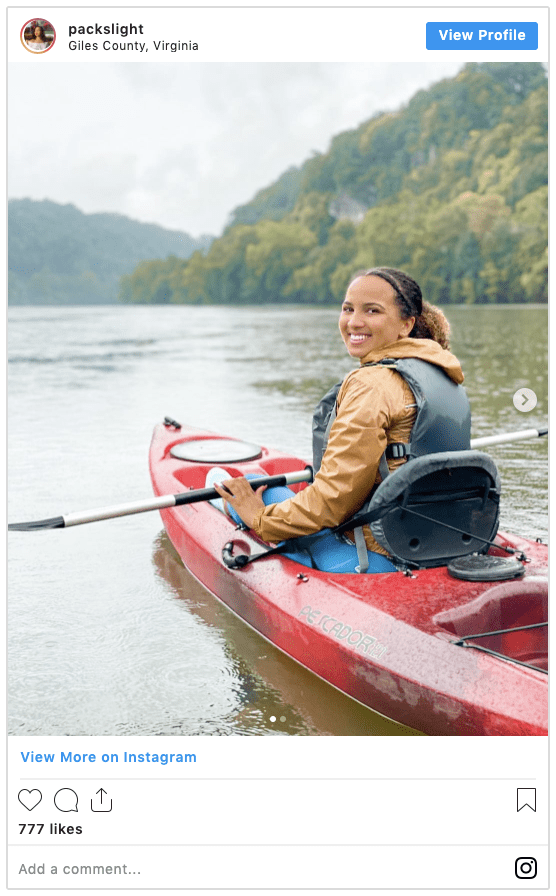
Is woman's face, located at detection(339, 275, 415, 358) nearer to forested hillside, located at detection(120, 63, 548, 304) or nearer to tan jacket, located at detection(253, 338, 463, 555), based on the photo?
tan jacket, located at detection(253, 338, 463, 555)

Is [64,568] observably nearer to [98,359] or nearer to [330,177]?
[98,359]

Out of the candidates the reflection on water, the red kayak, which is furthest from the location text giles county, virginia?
the reflection on water

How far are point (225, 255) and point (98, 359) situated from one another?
43.6m

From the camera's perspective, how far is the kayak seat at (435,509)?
281cm

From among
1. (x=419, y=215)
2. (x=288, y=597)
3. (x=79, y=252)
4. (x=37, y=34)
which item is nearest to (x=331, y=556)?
(x=288, y=597)

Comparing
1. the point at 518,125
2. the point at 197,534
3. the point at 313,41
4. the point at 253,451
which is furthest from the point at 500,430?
the point at 518,125

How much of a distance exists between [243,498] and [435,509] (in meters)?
0.82

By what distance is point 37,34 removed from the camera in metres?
2.59
